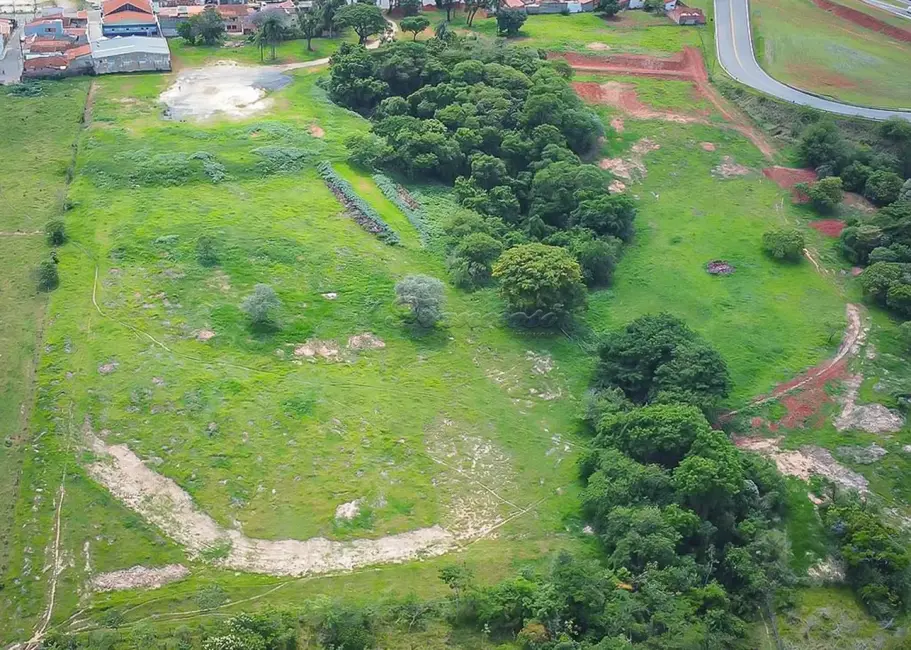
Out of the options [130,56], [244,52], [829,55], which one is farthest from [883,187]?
[130,56]

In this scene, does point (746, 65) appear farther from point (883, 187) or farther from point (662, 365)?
point (662, 365)

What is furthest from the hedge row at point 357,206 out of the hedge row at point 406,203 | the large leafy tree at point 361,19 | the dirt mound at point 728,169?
the dirt mound at point 728,169

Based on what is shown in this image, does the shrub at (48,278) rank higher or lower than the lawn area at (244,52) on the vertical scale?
lower

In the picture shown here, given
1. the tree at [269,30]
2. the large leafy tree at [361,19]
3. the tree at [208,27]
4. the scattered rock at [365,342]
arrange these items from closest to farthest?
1. the scattered rock at [365,342]
2. the tree at [269,30]
3. the tree at [208,27]
4. the large leafy tree at [361,19]

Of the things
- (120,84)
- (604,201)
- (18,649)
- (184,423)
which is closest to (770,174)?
(604,201)

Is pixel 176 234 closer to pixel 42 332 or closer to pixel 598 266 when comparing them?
pixel 42 332

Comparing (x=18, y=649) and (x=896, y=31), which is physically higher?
(x=896, y=31)

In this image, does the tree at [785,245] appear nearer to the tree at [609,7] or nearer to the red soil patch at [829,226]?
the red soil patch at [829,226]
